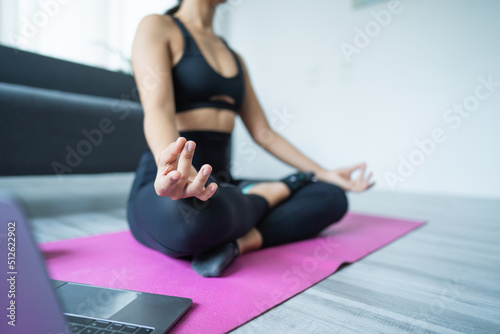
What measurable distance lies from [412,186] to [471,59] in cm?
100

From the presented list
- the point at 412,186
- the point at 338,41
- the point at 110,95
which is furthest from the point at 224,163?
the point at 338,41

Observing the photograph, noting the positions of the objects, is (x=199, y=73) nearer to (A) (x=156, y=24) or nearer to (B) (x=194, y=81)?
(B) (x=194, y=81)

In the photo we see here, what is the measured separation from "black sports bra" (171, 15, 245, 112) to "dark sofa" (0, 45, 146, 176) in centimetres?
73

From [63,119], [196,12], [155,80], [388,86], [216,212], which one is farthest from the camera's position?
[388,86]

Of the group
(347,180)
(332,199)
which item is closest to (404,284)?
(332,199)

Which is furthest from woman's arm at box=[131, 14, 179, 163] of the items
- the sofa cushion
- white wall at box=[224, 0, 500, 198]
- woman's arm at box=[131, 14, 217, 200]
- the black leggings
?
white wall at box=[224, 0, 500, 198]

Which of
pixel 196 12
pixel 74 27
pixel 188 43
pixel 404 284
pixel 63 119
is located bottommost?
pixel 404 284

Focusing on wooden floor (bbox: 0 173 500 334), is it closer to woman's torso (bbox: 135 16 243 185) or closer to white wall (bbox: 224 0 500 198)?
woman's torso (bbox: 135 16 243 185)

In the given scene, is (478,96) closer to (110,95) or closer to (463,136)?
(463,136)

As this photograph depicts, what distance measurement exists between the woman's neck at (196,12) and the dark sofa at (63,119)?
26.8 inches

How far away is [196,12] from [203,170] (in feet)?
2.57

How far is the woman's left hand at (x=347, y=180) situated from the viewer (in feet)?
3.51

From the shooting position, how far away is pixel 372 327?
0.50m

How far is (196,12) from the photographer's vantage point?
41.6 inches
